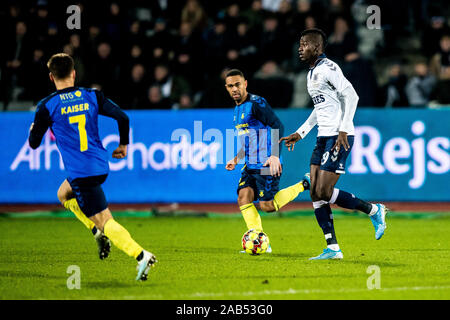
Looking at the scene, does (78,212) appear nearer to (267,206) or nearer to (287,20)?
(267,206)

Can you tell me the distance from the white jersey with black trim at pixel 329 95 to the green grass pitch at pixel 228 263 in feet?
4.51

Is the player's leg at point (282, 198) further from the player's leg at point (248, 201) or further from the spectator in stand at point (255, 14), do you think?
the spectator in stand at point (255, 14)

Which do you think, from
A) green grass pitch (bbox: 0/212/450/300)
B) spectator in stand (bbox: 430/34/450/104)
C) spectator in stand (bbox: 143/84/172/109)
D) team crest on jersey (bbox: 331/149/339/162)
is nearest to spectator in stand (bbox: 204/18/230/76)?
spectator in stand (bbox: 143/84/172/109)

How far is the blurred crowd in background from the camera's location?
50.1ft

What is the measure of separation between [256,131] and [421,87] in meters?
7.18

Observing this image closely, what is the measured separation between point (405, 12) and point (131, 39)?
6.10 metres

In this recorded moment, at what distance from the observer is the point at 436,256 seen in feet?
27.6

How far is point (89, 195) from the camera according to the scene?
22.8ft

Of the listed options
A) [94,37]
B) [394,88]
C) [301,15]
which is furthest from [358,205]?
[94,37]

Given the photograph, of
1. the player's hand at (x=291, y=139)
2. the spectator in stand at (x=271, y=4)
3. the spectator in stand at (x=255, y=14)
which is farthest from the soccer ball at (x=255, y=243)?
the spectator in stand at (x=271, y=4)
